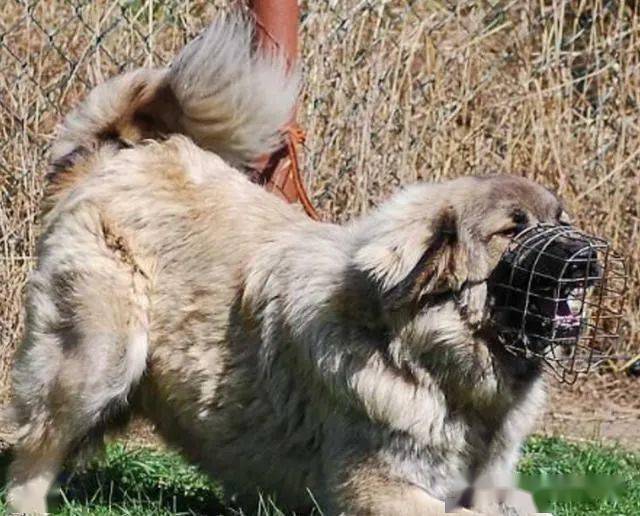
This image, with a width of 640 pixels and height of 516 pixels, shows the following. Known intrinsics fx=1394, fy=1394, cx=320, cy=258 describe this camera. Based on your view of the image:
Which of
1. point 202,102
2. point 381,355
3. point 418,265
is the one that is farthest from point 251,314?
point 202,102

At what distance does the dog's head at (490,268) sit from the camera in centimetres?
431

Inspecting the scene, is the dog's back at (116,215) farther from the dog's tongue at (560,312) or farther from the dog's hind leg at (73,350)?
the dog's tongue at (560,312)

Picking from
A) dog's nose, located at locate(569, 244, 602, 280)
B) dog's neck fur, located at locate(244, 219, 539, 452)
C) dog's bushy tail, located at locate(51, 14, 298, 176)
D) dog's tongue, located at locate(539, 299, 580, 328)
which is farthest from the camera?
dog's bushy tail, located at locate(51, 14, 298, 176)

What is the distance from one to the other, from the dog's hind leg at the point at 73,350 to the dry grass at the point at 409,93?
1757 mm

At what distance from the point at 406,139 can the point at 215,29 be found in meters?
2.28

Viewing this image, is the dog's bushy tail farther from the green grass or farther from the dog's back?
the green grass

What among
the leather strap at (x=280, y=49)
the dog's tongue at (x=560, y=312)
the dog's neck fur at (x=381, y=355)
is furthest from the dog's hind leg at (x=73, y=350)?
the dog's tongue at (x=560, y=312)

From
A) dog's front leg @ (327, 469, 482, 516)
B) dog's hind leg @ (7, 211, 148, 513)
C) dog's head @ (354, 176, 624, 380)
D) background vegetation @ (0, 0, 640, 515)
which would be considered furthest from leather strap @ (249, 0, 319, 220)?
dog's front leg @ (327, 469, 482, 516)

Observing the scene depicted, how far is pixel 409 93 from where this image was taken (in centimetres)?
772

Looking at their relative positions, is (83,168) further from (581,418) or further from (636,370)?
(636,370)

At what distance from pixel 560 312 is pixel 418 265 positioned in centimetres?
47

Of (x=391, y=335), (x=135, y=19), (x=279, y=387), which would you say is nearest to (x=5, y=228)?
(x=135, y=19)

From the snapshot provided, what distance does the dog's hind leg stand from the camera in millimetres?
5211

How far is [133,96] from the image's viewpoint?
5.64 meters
